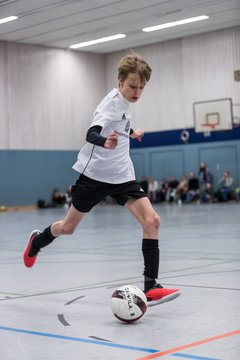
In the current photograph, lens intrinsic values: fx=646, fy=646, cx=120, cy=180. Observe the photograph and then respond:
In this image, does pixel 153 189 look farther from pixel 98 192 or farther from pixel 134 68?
pixel 134 68

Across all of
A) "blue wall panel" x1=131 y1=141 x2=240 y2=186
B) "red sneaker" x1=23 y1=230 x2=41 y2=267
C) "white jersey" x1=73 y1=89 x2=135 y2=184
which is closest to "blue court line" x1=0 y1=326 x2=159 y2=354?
"white jersey" x1=73 y1=89 x2=135 y2=184

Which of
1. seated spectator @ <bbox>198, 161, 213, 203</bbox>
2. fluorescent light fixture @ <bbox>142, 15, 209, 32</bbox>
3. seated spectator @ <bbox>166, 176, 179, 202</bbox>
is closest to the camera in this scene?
fluorescent light fixture @ <bbox>142, 15, 209, 32</bbox>

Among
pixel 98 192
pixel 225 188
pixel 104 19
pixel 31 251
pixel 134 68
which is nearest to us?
pixel 134 68

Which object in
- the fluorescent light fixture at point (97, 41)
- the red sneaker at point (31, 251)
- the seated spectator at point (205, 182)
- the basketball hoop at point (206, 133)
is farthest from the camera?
the fluorescent light fixture at point (97, 41)

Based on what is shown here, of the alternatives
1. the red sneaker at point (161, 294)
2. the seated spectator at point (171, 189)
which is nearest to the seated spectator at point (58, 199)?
the seated spectator at point (171, 189)

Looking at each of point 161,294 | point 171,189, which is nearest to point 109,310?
point 161,294

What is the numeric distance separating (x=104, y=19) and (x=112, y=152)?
29.8 metres

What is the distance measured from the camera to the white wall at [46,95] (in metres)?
39.6

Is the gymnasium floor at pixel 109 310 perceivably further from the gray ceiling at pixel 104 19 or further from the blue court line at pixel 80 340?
the gray ceiling at pixel 104 19

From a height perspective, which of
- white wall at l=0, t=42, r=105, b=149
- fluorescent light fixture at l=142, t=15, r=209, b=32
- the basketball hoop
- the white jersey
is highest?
fluorescent light fixture at l=142, t=15, r=209, b=32

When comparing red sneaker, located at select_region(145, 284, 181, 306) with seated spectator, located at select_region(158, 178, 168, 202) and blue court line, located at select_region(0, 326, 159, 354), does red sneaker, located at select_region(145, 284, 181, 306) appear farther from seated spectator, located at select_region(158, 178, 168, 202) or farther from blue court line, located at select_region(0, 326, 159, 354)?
seated spectator, located at select_region(158, 178, 168, 202)

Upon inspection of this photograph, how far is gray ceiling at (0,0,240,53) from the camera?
32125mm

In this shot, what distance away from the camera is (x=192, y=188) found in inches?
1532

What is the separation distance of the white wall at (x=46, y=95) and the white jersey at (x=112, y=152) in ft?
110
